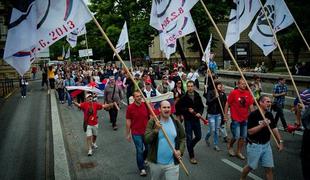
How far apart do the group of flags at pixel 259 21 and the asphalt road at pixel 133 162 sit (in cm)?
276

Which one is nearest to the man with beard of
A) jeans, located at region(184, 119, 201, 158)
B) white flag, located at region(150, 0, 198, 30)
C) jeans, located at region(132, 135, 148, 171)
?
jeans, located at region(184, 119, 201, 158)

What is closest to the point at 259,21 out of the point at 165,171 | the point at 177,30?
the point at 177,30

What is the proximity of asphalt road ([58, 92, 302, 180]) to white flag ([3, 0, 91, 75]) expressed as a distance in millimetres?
2818

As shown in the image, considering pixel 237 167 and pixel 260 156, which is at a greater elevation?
pixel 260 156

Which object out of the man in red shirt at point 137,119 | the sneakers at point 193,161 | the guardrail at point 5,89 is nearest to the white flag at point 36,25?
the man in red shirt at point 137,119

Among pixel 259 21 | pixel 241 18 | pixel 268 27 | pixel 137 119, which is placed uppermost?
pixel 241 18

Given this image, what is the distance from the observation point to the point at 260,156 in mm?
6422

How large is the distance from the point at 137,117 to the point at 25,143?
5.65 m

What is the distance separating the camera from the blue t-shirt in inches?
214

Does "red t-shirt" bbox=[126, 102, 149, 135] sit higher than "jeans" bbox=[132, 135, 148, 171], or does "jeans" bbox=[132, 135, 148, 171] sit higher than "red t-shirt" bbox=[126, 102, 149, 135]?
"red t-shirt" bbox=[126, 102, 149, 135]

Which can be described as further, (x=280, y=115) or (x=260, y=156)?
(x=280, y=115)

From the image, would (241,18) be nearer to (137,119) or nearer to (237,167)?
(237,167)

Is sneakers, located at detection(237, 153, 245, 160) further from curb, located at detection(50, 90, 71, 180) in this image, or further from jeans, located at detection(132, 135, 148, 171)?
curb, located at detection(50, 90, 71, 180)

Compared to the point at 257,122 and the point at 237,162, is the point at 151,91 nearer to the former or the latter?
the point at 237,162
